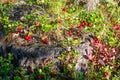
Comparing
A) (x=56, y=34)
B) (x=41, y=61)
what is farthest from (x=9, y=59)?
(x=56, y=34)

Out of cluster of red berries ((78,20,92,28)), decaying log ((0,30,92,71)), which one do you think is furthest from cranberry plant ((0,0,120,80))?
decaying log ((0,30,92,71))

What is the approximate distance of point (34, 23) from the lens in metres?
6.49

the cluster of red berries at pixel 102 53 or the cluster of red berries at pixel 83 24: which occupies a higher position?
the cluster of red berries at pixel 83 24

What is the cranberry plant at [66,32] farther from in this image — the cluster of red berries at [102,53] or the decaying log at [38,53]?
the decaying log at [38,53]

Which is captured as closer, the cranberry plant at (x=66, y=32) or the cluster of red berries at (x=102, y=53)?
the cranberry plant at (x=66, y=32)

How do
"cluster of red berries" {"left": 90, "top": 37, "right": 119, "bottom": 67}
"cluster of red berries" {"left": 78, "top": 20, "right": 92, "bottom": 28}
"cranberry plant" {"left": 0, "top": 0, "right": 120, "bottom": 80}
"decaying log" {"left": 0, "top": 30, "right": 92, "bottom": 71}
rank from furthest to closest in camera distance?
"cluster of red berries" {"left": 78, "top": 20, "right": 92, "bottom": 28}, "cluster of red berries" {"left": 90, "top": 37, "right": 119, "bottom": 67}, "decaying log" {"left": 0, "top": 30, "right": 92, "bottom": 71}, "cranberry plant" {"left": 0, "top": 0, "right": 120, "bottom": 80}

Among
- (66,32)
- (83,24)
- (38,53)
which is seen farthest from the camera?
(83,24)

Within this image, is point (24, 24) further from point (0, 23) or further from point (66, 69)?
point (66, 69)

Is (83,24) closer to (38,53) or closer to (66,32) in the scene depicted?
(66,32)

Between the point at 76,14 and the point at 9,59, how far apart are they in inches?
76.5

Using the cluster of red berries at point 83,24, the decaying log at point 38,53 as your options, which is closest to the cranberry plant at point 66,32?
the cluster of red berries at point 83,24

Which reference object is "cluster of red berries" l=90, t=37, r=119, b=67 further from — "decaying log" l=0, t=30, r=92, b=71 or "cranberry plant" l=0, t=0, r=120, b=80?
"decaying log" l=0, t=30, r=92, b=71

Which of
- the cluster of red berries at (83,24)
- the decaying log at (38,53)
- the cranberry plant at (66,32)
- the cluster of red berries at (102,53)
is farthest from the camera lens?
the cluster of red berries at (83,24)

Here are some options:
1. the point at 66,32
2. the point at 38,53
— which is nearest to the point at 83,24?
the point at 66,32
